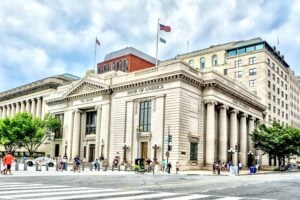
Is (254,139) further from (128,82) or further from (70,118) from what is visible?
(70,118)

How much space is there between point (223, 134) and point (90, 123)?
906 inches

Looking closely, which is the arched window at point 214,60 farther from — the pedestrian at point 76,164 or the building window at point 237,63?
the pedestrian at point 76,164

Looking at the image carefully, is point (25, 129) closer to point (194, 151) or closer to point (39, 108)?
point (39, 108)

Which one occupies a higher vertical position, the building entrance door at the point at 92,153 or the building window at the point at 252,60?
the building window at the point at 252,60

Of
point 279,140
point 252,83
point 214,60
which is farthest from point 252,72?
point 279,140

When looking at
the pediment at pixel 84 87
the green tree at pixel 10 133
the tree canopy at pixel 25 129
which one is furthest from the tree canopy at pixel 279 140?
the green tree at pixel 10 133

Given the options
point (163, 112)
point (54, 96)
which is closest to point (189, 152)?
point (163, 112)

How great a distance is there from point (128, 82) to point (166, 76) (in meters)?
7.56

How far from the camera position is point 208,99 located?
2131 inches

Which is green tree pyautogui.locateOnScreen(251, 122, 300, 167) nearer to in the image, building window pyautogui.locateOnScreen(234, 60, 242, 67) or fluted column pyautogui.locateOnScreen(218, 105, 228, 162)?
fluted column pyautogui.locateOnScreen(218, 105, 228, 162)

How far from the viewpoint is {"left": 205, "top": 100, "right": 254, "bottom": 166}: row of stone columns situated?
5375 cm

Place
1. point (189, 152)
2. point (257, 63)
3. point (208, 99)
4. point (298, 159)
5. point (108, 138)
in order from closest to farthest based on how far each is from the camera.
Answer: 1. point (189, 152)
2. point (208, 99)
3. point (108, 138)
4. point (257, 63)
5. point (298, 159)

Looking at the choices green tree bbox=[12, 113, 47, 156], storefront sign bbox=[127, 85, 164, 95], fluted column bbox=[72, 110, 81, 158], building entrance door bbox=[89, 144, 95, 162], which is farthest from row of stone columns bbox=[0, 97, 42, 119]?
storefront sign bbox=[127, 85, 164, 95]

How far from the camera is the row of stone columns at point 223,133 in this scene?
5375cm
